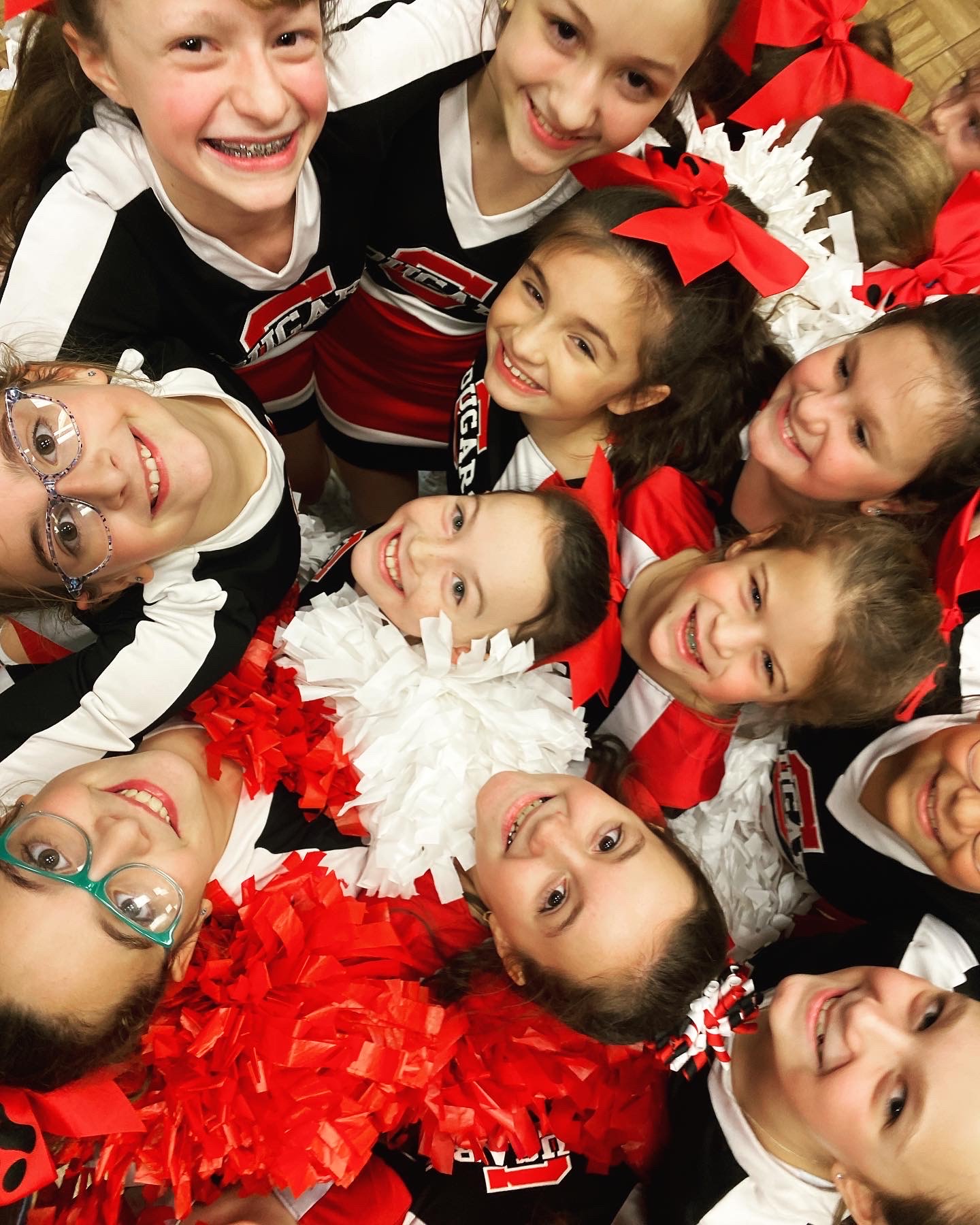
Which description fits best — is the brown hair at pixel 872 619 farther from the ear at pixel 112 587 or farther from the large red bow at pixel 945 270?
the ear at pixel 112 587

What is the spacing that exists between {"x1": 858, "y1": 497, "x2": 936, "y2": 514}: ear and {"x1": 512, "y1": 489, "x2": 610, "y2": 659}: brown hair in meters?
0.45

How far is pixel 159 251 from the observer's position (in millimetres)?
1186

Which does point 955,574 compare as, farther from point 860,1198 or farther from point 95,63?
point 95,63

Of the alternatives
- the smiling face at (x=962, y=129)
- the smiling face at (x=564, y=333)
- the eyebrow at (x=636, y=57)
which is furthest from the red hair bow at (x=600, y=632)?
the smiling face at (x=962, y=129)

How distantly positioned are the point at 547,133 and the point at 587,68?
0.31ft

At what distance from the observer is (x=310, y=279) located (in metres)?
1.34

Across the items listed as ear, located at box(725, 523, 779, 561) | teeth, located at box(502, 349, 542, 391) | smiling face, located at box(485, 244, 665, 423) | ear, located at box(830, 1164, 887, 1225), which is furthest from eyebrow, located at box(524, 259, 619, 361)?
ear, located at box(830, 1164, 887, 1225)

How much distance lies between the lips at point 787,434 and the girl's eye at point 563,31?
63cm

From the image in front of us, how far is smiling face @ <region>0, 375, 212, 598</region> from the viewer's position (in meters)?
1.02

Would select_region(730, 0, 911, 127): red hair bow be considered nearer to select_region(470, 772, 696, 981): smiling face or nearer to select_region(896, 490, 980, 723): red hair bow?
select_region(896, 490, 980, 723): red hair bow

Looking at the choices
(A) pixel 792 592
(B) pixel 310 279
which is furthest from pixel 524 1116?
(B) pixel 310 279

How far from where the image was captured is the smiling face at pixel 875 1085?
104 cm

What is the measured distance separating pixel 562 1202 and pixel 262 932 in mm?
608

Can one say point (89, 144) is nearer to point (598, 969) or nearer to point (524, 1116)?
point (598, 969)
